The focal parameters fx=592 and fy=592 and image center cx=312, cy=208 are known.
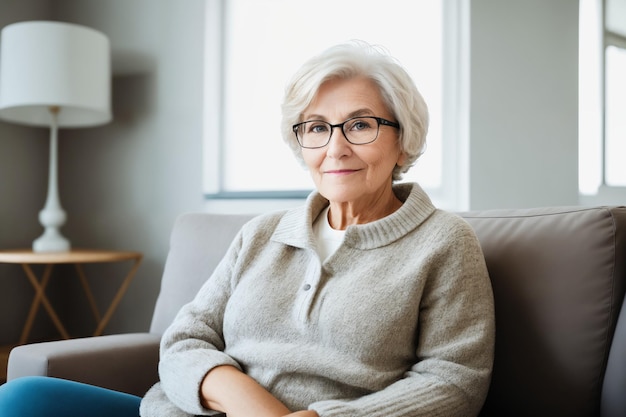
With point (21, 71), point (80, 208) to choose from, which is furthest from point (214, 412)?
point (80, 208)

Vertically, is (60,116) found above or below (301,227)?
above

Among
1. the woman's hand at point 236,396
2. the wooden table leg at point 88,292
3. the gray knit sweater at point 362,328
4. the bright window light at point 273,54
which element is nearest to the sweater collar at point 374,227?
the gray knit sweater at point 362,328

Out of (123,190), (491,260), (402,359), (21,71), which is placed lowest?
(402,359)

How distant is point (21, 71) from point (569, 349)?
87.4 inches

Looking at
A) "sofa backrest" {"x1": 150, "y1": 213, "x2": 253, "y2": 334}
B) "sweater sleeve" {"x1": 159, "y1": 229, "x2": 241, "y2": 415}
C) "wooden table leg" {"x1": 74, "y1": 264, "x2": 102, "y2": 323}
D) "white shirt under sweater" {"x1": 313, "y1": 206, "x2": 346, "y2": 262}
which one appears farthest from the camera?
"wooden table leg" {"x1": 74, "y1": 264, "x2": 102, "y2": 323}

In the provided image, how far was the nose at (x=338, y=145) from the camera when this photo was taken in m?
1.18

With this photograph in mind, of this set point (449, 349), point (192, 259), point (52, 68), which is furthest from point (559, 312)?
point (52, 68)

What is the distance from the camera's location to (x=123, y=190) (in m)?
2.82

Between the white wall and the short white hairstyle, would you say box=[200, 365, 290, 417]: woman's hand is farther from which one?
the white wall

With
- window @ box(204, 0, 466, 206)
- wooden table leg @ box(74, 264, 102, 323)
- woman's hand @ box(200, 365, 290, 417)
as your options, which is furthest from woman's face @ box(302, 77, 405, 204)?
→ wooden table leg @ box(74, 264, 102, 323)

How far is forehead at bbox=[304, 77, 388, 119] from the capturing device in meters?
1.18

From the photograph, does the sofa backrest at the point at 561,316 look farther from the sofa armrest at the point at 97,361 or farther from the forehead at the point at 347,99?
the sofa armrest at the point at 97,361

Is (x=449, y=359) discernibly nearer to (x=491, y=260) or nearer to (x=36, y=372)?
(x=491, y=260)

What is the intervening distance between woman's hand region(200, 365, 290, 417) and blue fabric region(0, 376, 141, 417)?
0.21 metres
